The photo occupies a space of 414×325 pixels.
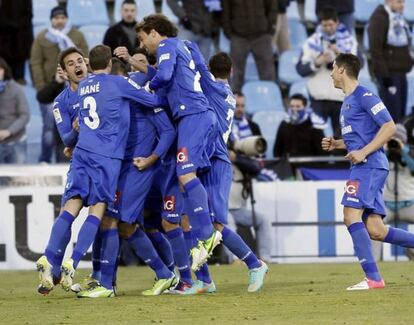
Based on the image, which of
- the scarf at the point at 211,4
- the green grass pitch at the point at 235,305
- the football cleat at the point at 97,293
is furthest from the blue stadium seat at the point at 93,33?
the football cleat at the point at 97,293

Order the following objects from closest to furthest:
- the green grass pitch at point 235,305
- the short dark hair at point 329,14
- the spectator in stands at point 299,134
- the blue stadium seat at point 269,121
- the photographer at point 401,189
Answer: the green grass pitch at point 235,305 < the photographer at point 401,189 < the spectator in stands at point 299,134 < the short dark hair at point 329,14 < the blue stadium seat at point 269,121

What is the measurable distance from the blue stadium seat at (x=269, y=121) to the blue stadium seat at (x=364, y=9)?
8.56 feet

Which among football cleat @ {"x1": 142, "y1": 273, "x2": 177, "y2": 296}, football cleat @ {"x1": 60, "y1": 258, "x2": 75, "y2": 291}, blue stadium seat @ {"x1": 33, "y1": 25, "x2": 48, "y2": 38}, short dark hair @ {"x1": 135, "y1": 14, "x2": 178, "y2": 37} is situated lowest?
football cleat @ {"x1": 142, "y1": 273, "x2": 177, "y2": 296}

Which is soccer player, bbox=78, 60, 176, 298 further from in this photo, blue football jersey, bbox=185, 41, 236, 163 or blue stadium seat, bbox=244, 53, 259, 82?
blue stadium seat, bbox=244, 53, 259, 82

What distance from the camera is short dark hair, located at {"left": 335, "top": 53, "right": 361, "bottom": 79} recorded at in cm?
1084

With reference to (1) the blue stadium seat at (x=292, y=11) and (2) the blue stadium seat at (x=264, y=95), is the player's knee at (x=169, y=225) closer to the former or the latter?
(2) the blue stadium seat at (x=264, y=95)

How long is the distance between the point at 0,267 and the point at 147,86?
5762 millimetres

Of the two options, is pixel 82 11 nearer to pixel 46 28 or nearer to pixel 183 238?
pixel 46 28

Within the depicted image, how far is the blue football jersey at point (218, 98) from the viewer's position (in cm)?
1114

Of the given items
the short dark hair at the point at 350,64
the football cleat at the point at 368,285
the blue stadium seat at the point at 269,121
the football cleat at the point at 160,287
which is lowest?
the football cleat at the point at 160,287

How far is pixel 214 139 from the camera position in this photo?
1102 cm

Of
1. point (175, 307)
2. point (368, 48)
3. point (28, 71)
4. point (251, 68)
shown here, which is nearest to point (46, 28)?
point (28, 71)

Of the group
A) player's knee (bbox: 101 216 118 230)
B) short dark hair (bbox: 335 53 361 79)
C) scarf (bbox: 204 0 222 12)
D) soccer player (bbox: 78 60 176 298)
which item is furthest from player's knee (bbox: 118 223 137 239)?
scarf (bbox: 204 0 222 12)

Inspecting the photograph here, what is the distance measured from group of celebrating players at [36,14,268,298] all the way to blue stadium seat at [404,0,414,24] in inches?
385
